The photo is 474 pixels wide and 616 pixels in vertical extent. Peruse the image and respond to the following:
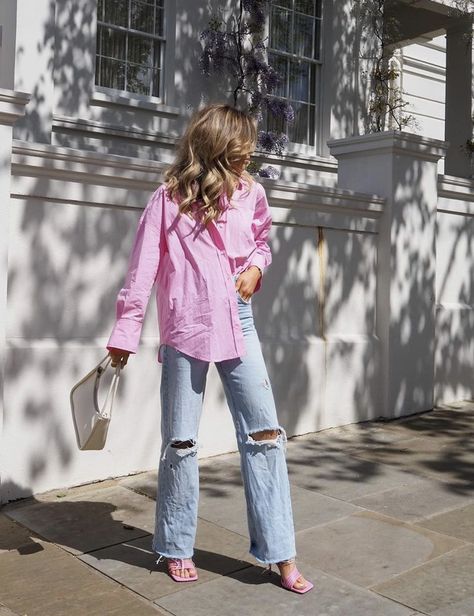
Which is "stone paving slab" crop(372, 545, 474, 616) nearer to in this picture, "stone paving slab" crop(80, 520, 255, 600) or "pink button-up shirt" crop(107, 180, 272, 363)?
"stone paving slab" crop(80, 520, 255, 600)

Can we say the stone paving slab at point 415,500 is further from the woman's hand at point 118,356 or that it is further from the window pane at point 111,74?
the window pane at point 111,74

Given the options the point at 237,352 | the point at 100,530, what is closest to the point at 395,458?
the point at 100,530

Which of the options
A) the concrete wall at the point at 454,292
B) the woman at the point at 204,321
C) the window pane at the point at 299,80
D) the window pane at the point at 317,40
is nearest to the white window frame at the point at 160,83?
the window pane at the point at 299,80

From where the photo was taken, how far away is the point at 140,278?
146 inches

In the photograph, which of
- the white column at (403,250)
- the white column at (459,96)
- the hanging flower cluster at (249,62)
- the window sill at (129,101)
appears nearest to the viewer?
the white column at (403,250)

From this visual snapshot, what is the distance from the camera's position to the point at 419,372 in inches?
290

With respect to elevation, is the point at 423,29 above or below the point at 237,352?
above

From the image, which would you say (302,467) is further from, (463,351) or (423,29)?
(423,29)

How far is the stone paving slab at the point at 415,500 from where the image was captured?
191 inches

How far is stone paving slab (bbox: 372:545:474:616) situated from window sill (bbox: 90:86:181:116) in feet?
22.6

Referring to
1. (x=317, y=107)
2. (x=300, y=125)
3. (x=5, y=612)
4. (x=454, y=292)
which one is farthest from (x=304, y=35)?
(x=5, y=612)

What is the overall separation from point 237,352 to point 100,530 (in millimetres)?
1423

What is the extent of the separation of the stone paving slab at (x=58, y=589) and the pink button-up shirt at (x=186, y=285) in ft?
3.32

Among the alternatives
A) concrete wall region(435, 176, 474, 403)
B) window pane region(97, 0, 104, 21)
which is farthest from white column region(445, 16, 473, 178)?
window pane region(97, 0, 104, 21)
